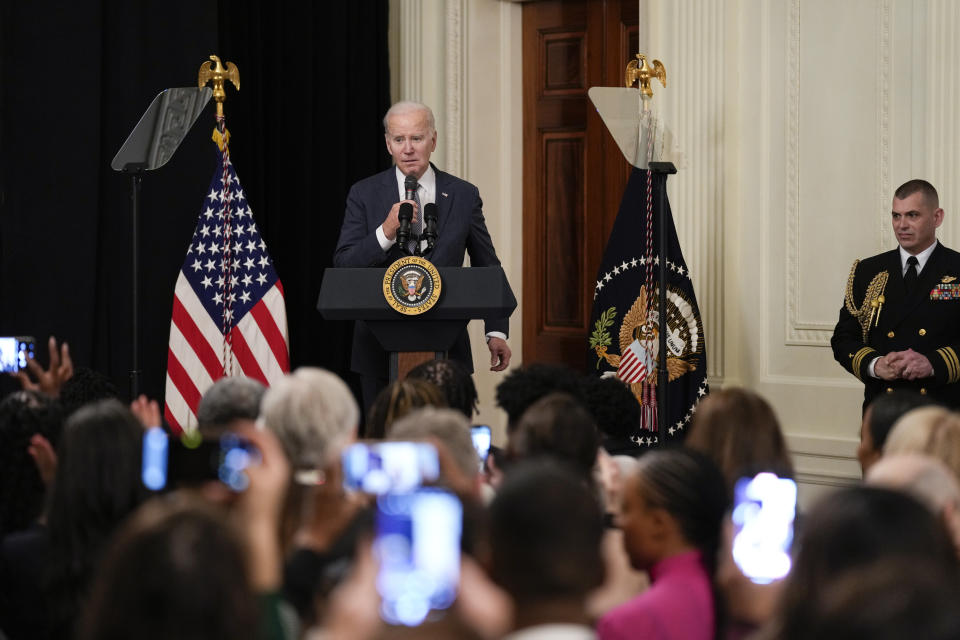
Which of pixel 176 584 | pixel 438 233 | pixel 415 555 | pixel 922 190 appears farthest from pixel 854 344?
pixel 176 584

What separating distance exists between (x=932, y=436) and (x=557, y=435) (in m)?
0.69

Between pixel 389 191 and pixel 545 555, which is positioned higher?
pixel 389 191

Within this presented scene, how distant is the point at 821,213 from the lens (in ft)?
18.7

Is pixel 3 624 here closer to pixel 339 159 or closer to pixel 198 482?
pixel 198 482

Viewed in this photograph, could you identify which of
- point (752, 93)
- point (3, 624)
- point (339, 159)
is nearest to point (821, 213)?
point (752, 93)

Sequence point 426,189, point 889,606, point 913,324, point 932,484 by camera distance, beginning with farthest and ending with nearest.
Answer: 1. point 913,324
2. point 426,189
3. point 932,484
4. point 889,606

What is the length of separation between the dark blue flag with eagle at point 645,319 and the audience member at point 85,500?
3.68 metres

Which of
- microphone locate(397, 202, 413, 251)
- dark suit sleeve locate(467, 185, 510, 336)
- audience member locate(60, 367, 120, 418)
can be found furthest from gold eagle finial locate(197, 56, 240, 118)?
audience member locate(60, 367, 120, 418)

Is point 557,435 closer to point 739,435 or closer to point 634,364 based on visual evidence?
point 739,435

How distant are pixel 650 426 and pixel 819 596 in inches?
169

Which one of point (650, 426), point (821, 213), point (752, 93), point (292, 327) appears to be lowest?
point (650, 426)

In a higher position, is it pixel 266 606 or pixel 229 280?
pixel 229 280

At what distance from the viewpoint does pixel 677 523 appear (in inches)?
80.3

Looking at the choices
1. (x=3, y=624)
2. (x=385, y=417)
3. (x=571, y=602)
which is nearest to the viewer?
(x=571, y=602)
